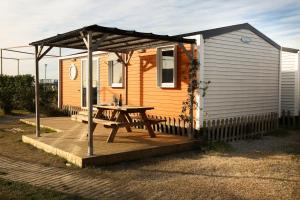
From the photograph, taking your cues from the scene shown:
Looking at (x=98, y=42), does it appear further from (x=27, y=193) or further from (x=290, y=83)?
(x=290, y=83)

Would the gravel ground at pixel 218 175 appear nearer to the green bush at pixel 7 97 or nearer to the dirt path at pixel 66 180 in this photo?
the dirt path at pixel 66 180

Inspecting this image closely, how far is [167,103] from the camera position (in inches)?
413

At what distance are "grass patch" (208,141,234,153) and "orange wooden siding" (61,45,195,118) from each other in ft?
5.28

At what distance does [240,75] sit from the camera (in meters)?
10.7

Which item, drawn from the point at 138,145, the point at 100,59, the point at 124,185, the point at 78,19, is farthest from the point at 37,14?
the point at 124,185

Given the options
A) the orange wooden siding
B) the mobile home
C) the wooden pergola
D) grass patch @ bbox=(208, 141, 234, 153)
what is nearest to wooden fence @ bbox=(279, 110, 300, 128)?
the mobile home

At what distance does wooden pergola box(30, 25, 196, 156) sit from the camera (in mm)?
6945

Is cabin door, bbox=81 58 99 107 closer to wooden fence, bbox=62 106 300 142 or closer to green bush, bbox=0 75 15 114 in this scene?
green bush, bbox=0 75 15 114

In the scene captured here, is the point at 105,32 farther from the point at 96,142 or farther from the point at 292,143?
the point at 292,143

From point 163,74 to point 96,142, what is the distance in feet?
11.2

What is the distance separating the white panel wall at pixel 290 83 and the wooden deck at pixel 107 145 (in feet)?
20.8

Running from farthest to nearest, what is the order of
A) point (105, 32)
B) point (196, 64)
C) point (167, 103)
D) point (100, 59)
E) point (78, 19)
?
point (78, 19), point (100, 59), point (167, 103), point (196, 64), point (105, 32)

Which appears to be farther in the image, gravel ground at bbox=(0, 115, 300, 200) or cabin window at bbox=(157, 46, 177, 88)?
cabin window at bbox=(157, 46, 177, 88)

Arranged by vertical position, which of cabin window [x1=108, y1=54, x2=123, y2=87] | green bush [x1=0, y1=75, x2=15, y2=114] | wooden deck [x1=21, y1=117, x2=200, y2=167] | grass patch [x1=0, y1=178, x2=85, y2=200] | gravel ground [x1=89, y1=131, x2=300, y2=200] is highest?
cabin window [x1=108, y1=54, x2=123, y2=87]
